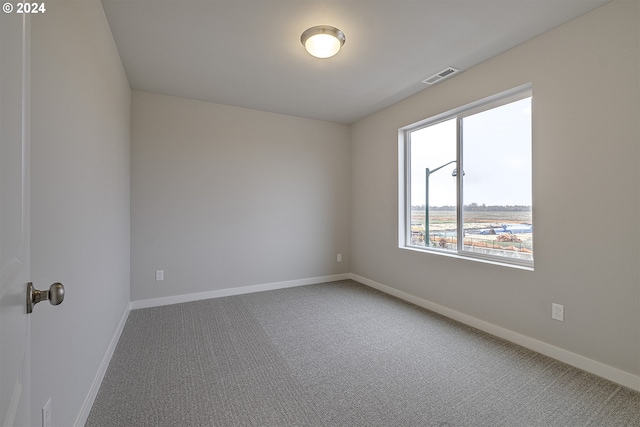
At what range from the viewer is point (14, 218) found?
0.60 meters

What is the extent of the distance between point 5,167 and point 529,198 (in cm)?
308

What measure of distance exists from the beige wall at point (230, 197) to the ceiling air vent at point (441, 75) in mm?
1805

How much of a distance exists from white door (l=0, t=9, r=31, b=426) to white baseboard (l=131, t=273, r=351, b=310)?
10.2 ft

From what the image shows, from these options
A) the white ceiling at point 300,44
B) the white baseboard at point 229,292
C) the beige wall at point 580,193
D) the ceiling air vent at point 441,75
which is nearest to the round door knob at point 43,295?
the white ceiling at point 300,44

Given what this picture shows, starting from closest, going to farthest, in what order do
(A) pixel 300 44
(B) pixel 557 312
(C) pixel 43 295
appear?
(C) pixel 43 295
(B) pixel 557 312
(A) pixel 300 44

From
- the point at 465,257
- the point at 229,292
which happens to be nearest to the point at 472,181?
the point at 465,257

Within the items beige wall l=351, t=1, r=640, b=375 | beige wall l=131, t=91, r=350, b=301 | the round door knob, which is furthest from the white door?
beige wall l=131, t=91, r=350, b=301

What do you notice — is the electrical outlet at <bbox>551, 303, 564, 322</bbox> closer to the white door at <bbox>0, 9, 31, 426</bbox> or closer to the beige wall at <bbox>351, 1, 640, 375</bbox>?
the beige wall at <bbox>351, 1, 640, 375</bbox>

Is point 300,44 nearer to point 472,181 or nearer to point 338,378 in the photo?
point 472,181

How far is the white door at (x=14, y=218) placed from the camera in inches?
20.6

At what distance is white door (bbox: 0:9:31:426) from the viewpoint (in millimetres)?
522

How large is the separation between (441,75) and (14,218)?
133 inches

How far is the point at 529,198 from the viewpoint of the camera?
8.15 ft

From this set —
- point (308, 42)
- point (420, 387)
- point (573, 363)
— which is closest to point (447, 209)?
point (573, 363)
